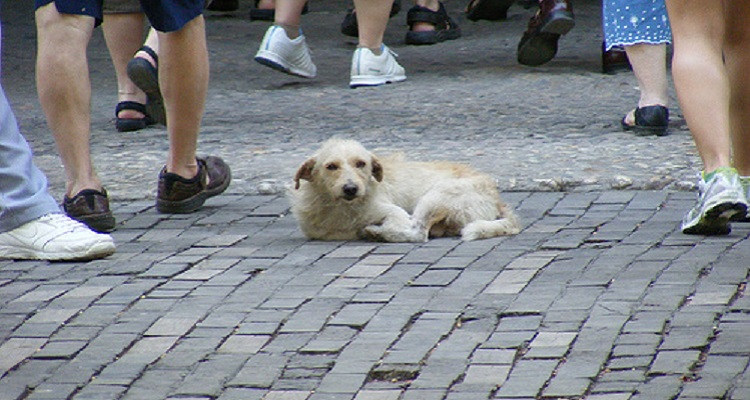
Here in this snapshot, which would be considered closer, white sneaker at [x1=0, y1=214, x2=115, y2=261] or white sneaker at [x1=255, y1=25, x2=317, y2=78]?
white sneaker at [x1=0, y1=214, x2=115, y2=261]

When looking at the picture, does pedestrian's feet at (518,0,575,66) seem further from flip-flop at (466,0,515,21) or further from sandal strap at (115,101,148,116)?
sandal strap at (115,101,148,116)

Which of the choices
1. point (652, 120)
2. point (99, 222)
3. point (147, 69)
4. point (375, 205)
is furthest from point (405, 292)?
point (147, 69)

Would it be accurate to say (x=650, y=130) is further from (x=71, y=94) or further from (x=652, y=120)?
(x=71, y=94)

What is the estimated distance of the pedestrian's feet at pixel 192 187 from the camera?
5.76m

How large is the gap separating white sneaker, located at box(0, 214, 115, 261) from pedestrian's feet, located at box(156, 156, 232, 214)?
0.78 meters

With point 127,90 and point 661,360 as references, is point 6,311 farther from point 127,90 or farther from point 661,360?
point 127,90

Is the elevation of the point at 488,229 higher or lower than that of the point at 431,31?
higher

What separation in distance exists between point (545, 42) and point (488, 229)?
4.14 metres

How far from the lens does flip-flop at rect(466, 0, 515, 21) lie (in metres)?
11.4

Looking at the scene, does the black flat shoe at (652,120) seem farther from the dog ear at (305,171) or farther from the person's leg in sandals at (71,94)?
the person's leg in sandals at (71,94)

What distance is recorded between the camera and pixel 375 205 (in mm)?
5270

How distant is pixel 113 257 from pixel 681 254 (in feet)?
6.57

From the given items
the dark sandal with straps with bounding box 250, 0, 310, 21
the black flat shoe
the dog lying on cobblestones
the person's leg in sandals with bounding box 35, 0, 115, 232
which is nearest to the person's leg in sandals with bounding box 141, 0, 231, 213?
the person's leg in sandals with bounding box 35, 0, 115, 232

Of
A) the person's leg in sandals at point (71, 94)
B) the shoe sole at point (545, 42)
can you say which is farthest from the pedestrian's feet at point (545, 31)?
the person's leg in sandals at point (71, 94)
